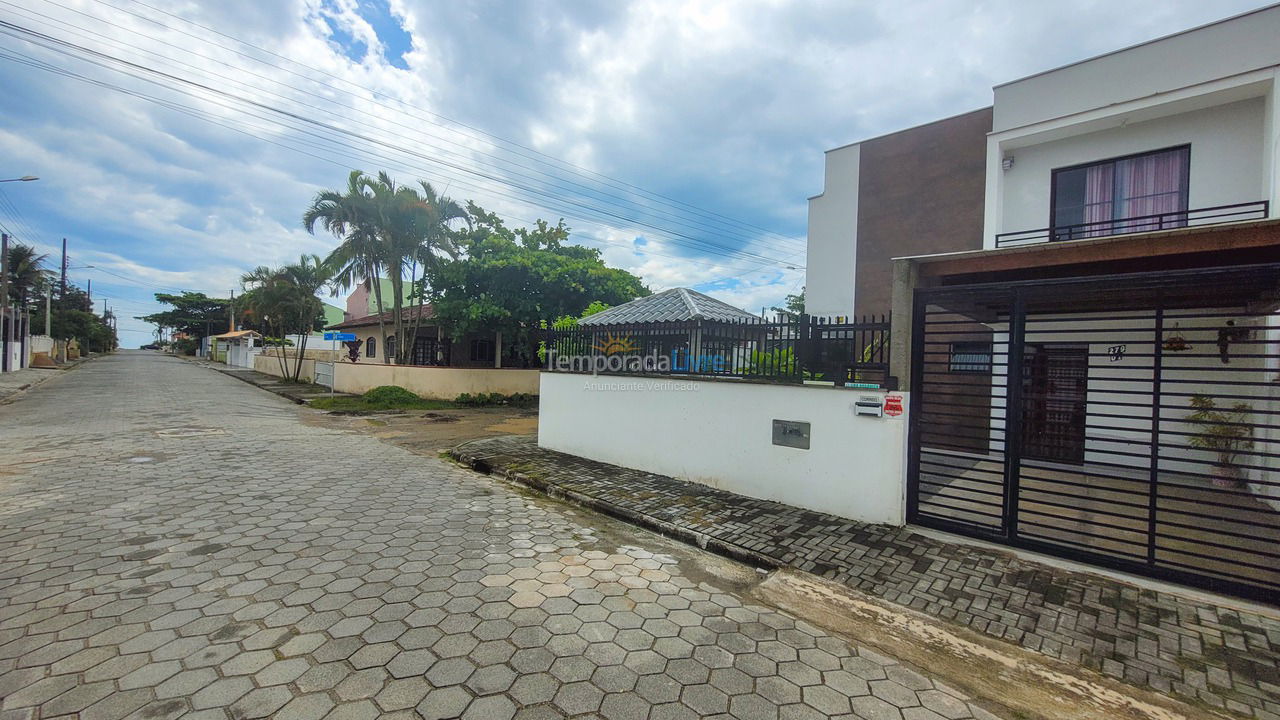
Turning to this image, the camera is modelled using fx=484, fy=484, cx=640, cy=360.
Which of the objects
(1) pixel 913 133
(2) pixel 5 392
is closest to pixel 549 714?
(1) pixel 913 133

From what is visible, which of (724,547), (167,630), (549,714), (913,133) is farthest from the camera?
(913,133)

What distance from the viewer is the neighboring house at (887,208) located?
941 cm

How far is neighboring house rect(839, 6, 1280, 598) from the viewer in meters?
3.59

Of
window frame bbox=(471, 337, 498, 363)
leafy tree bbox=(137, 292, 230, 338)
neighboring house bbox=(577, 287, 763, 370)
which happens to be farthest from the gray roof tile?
leafy tree bbox=(137, 292, 230, 338)

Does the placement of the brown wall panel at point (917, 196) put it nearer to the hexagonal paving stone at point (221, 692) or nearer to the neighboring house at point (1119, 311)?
the neighboring house at point (1119, 311)

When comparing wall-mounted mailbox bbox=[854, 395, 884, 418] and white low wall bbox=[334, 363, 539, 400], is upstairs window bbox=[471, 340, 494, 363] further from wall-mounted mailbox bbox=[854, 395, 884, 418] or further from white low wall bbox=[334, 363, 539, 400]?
wall-mounted mailbox bbox=[854, 395, 884, 418]

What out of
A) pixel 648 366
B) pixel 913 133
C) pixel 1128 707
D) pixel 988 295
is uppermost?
pixel 913 133

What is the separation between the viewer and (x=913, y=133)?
10.1 meters

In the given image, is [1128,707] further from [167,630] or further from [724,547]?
[167,630]

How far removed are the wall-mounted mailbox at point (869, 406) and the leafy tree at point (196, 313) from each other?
62381 mm

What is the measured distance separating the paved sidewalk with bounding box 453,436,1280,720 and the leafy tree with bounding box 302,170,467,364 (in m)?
13.0

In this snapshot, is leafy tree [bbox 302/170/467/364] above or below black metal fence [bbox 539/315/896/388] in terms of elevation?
above

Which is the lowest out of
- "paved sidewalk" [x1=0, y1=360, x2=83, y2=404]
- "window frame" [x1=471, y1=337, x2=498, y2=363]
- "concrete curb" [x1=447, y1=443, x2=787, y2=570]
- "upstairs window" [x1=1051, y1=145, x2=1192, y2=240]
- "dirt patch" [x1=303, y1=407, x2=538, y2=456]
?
"dirt patch" [x1=303, y1=407, x2=538, y2=456]

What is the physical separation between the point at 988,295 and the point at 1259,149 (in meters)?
6.38
